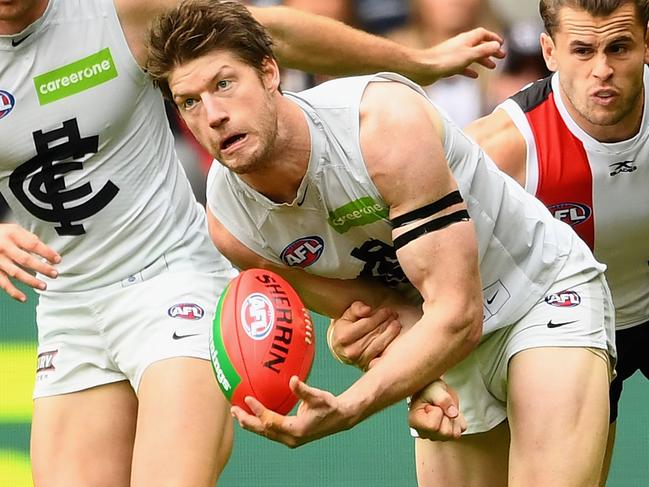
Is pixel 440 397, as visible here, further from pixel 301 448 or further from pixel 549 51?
pixel 301 448

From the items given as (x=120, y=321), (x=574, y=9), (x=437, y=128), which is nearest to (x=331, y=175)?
(x=437, y=128)

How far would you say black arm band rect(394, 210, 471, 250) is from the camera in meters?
3.62

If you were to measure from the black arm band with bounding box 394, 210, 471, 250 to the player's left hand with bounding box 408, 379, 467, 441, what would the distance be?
17.2 inches

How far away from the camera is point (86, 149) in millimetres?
4301

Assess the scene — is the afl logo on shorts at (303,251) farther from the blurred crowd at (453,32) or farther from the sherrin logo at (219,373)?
the blurred crowd at (453,32)

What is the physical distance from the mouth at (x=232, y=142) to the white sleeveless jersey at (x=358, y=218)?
0.22 meters

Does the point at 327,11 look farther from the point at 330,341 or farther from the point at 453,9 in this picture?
the point at 330,341

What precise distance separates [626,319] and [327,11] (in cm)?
191

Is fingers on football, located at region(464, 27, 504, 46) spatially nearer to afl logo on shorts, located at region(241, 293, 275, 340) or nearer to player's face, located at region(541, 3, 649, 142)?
player's face, located at region(541, 3, 649, 142)

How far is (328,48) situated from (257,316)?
1.13 m

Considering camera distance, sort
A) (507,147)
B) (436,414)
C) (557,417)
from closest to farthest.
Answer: (436,414)
(557,417)
(507,147)

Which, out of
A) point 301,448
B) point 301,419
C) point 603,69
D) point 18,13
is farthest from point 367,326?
point 301,448

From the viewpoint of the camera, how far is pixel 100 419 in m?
4.36

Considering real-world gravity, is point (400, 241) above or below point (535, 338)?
above
